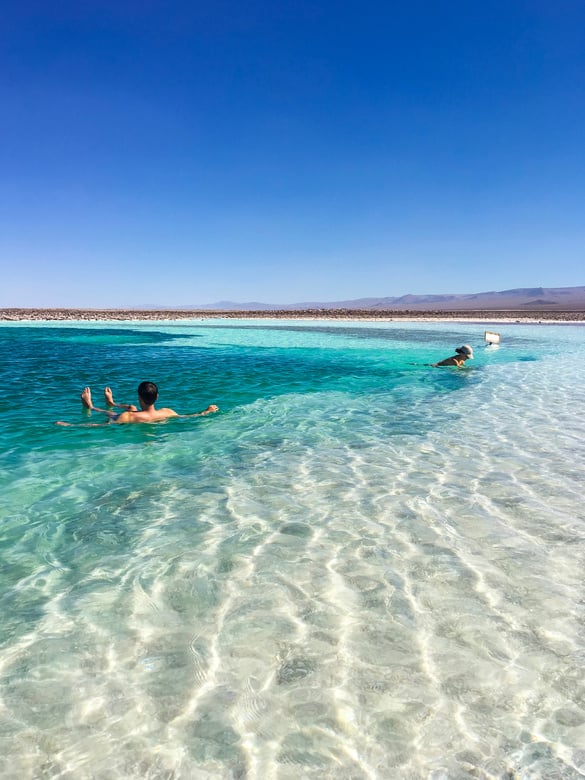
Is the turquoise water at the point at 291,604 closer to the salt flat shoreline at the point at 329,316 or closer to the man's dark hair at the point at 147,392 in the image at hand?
the man's dark hair at the point at 147,392

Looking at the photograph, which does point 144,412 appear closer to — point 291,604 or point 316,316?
point 291,604

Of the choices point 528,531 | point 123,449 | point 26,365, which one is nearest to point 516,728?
point 528,531

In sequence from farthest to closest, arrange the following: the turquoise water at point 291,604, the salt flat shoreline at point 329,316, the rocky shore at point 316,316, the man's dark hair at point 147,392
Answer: the rocky shore at point 316,316 < the salt flat shoreline at point 329,316 < the man's dark hair at point 147,392 < the turquoise water at point 291,604

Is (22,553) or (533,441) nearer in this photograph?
(22,553)

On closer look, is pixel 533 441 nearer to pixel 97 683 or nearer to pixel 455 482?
pixel 455 482

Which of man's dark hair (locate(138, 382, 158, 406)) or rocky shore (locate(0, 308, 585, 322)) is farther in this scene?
rocky shore (locate(0, 308, 585, 322))

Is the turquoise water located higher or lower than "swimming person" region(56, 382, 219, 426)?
lower

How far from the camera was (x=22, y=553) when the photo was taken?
4840 mm

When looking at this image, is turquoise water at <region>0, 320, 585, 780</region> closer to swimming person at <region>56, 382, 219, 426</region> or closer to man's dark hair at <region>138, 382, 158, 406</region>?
swimming person at <region>56, 382, 219, 426</region>

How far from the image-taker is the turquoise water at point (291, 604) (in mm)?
2744

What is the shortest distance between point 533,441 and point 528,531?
4.17 m

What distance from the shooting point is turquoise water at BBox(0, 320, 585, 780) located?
9.00 ft

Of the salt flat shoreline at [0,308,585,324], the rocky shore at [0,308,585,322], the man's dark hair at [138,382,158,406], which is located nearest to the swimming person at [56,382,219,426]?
the man's dark hair at [138,382,158,406]

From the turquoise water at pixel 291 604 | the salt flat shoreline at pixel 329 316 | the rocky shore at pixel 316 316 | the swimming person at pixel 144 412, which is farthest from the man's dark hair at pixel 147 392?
the rocky shore at pixel 316 316
